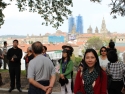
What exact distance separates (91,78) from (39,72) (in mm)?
1414

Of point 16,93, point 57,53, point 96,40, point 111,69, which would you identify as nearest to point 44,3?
point 16,93

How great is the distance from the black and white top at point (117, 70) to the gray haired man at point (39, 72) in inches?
52.7

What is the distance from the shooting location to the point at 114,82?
18.2 ft

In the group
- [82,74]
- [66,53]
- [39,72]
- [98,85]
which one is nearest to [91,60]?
[82,74]

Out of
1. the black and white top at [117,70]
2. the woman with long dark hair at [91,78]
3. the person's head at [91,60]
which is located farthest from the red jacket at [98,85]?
the black and white top at [117,70]

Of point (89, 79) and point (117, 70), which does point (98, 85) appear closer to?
point (89, 79)

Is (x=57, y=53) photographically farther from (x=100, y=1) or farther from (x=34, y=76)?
(x=34, y=76)

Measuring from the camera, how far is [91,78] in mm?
3607

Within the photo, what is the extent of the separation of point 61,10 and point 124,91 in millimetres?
7970

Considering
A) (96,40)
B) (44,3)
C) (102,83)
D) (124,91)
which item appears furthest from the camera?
(96,40)

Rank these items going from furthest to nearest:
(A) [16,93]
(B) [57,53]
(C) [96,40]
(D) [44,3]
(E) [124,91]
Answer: (C) [96,40], (B) [57,53], (D) [44,3], (A) [16,93], (E) [124,91]

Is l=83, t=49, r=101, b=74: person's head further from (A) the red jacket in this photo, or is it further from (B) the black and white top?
(B) the black and white top

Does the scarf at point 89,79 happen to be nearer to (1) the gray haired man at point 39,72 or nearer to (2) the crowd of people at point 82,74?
(2) the crowd of people at point 82,74

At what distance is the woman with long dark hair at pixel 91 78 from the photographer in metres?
3.60
